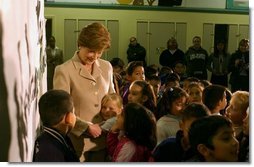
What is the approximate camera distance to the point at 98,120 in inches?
67.7

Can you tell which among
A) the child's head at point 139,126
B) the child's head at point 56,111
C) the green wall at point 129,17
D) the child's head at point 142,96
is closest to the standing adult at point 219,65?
the green wall at point 129,17

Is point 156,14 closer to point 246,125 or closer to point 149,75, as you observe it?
point 149,75

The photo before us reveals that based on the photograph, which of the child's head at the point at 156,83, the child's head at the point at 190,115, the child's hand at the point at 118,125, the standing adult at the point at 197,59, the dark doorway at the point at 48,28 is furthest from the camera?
the child's head at the point at 156,83

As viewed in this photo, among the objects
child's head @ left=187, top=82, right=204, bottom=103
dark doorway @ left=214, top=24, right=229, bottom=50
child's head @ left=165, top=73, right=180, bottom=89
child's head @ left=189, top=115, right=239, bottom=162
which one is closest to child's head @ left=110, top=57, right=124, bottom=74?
child's head @ left=165, top=73, right=180, bottom=89

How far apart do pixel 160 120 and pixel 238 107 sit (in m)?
0.30

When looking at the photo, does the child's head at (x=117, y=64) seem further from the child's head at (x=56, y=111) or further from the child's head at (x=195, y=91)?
the child's head at (x=56, y=111)

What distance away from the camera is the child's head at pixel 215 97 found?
1755 millimetres

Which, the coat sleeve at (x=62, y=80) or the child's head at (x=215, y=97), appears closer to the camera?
the coat sleeve at (x=62, y=80)

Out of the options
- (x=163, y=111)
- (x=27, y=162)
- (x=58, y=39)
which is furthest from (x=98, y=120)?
(x=27, y=162)

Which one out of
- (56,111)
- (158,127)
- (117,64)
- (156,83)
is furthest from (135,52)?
(56,111)

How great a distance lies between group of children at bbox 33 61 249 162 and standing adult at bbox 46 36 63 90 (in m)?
0.25

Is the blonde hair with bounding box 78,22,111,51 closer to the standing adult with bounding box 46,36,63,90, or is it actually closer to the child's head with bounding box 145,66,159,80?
the standing adult with bounding box 46,36,63,90

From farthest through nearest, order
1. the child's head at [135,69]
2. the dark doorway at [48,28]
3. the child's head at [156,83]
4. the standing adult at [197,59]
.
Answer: the child's head at [156,83] < the child's head at [135,69] < the standing adult at [197,59] < the dark doorway at [48,28]

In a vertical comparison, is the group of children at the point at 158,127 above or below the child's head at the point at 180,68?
below
